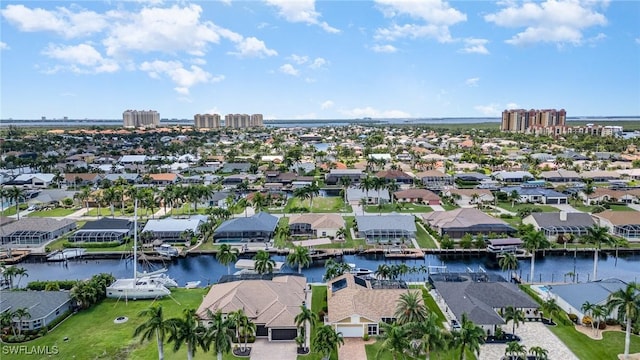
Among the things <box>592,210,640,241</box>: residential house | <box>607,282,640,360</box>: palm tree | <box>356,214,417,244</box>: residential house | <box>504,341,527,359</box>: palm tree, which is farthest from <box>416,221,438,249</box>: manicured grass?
<box>607,282,640,360</box>: palm tree

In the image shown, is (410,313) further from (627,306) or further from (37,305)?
(37,305)

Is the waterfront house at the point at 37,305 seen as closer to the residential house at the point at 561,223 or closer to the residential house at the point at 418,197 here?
the residential house at the point at 561,223

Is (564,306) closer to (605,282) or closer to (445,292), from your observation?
(605,282)

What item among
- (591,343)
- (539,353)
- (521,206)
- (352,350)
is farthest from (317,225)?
(521,206)

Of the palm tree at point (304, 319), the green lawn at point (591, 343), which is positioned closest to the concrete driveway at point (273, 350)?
the palm tree at point (304, 319)

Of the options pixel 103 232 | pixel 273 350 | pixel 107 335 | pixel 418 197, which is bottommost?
pixel 273 350
